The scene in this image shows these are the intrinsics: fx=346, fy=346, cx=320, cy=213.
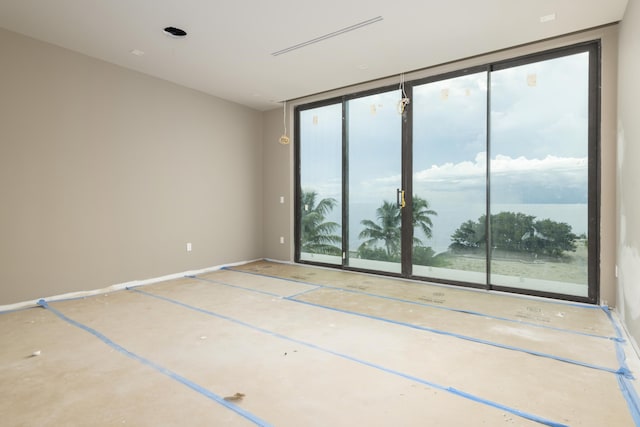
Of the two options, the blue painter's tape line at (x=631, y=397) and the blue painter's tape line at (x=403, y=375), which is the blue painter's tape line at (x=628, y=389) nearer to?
the blue painter's tape line at (x=631, y=397)

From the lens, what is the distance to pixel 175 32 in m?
3.51

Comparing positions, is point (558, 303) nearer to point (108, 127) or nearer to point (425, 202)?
point (425, 202)

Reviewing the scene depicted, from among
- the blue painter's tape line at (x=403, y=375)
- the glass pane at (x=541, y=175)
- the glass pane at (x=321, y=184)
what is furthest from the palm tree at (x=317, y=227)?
the blue painter's tape line at (x=403, y=375)

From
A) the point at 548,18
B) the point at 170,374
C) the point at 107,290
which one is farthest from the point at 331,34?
the point at 107,290

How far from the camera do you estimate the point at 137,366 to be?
2332mm

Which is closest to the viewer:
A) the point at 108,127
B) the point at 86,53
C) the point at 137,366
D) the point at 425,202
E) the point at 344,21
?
the point at 137,366

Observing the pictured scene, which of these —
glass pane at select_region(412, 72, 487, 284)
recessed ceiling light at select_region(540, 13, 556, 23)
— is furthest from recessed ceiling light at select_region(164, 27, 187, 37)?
recessed ceiling light at select_region(540, 13, 556, 23)

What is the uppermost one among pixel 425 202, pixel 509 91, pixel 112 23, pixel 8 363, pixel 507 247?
pixel 112 23

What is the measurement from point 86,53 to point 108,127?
0.85 meters

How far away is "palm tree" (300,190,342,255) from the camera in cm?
579

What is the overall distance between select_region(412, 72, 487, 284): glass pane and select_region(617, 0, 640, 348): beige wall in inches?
51.6

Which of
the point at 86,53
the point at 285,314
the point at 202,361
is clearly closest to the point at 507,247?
the point at 285,314

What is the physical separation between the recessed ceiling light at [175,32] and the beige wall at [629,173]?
12.9 ft

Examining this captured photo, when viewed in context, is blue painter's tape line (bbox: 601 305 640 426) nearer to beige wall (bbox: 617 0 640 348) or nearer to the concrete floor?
the concrete floor
